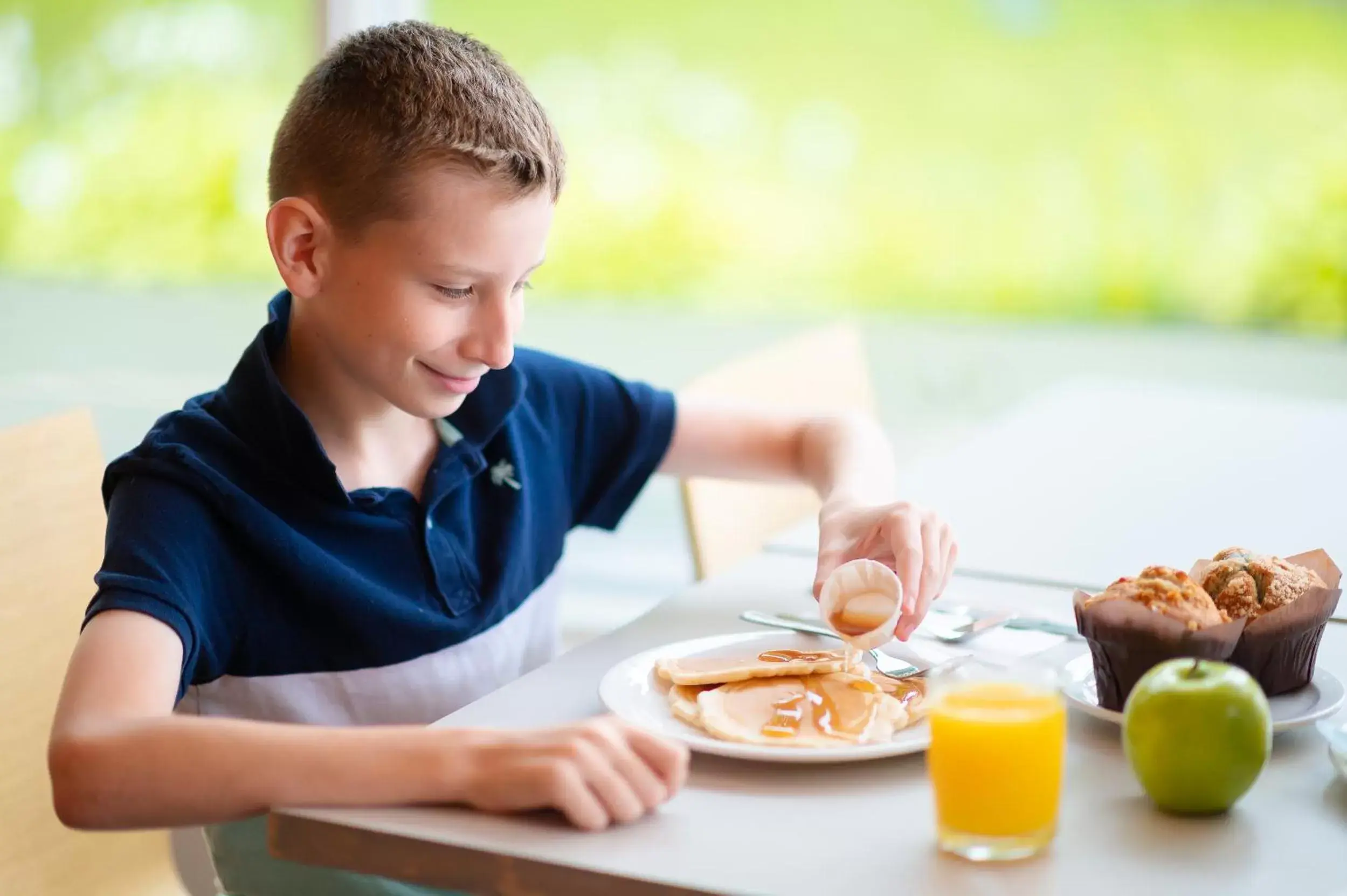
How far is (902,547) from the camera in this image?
1065 mm

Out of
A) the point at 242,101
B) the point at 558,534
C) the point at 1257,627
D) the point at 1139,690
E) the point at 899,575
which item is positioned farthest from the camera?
the point at 242,101

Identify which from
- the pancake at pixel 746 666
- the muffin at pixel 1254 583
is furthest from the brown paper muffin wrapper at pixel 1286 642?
the pancake at pixel 746 666

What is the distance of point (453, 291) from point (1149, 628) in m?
0.52

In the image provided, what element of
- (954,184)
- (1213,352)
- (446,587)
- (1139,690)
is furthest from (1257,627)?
(954,184)

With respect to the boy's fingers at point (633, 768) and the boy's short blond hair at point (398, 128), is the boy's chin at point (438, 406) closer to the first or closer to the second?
the boy's short blond hair at point (398, 128)

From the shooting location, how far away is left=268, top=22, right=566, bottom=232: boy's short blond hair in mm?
1075

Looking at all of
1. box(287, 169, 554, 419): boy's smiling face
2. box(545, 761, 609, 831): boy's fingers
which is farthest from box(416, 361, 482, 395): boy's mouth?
box(545, 761, 609, 831): boy's fingers

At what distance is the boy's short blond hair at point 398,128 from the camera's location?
1.08m

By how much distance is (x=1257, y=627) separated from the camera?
0.90m

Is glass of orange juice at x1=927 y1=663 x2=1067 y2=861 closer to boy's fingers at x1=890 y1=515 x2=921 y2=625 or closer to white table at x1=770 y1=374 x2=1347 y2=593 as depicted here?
boy's fingers at x1=890 y1=515 x2=921 y2=625

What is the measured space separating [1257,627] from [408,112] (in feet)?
2.19

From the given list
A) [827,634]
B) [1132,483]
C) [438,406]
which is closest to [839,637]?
[827,634]

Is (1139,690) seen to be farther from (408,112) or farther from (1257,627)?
(408,112)

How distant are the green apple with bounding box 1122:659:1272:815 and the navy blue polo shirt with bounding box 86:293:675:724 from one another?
572 millimetres
